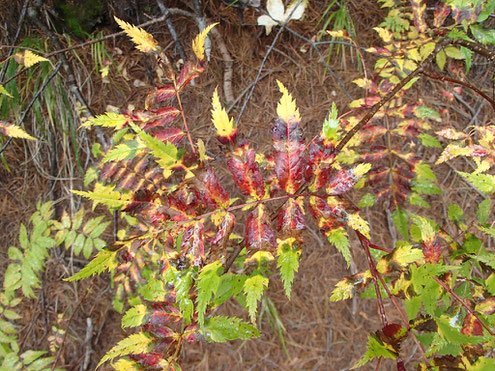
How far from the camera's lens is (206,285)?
73 cm

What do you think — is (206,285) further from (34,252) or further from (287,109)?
(34,252)

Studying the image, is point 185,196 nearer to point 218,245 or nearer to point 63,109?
point 218,245

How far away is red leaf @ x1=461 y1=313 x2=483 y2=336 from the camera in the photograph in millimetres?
875

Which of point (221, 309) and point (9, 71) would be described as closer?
point (9, 71)

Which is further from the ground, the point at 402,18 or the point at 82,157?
the point at 402,18

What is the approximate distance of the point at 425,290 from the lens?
35.3 inches

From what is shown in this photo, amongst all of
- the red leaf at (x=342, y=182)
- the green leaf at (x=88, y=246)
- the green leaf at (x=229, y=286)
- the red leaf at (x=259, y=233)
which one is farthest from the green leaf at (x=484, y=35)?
the green leaf at (x=88, y=246)

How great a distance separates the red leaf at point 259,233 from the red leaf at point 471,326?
0.60 metres

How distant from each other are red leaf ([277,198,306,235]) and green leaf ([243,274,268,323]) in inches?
5.8

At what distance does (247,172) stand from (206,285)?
0.28 metres

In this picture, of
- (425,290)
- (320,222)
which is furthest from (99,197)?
(425,290)

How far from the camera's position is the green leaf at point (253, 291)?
0.76 meters

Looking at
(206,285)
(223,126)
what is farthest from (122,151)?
(206,285)

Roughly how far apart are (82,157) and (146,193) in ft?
5.57
